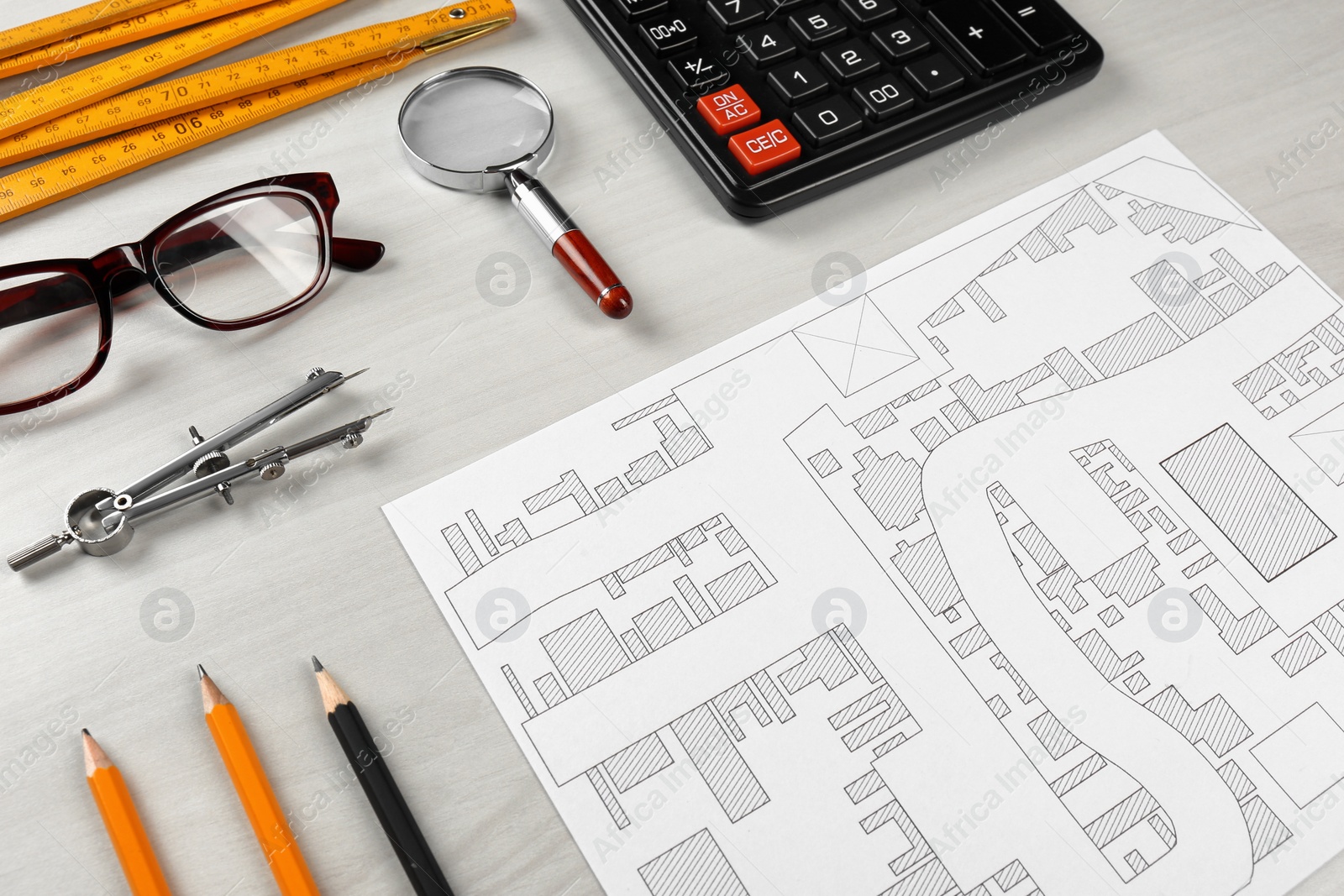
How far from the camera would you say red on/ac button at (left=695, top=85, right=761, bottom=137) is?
2.25 feet

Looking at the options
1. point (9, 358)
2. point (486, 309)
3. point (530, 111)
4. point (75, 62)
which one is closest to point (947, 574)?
point (486, 309)

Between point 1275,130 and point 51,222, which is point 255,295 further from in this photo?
point 1275,130

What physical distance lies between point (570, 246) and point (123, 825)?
44 centimetres

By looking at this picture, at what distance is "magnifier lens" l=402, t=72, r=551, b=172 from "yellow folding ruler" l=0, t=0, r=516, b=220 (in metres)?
0.05

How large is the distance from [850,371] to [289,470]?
383mm

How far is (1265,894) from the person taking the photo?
0.50 m

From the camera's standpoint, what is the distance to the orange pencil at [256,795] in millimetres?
474

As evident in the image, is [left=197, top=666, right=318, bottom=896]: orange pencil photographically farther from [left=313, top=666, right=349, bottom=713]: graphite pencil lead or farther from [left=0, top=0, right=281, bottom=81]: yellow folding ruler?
[left=0, top=0, right=281, bottom=81]: yellow folding ruler

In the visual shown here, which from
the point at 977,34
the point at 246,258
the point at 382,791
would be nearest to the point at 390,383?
the point at 246,258

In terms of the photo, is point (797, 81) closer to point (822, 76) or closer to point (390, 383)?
point (822, 76)

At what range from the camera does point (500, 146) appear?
0.70m

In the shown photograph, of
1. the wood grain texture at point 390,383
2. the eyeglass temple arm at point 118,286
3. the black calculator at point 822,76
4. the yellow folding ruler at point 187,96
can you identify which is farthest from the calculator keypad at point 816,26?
the eyeglass temple arm at point 118,286

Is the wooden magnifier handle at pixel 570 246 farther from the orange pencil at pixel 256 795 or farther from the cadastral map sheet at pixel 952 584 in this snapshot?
the orange pencil at pixel 256 795

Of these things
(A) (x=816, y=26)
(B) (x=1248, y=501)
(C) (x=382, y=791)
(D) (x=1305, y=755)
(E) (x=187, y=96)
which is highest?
(E) (x=187, y=96)
